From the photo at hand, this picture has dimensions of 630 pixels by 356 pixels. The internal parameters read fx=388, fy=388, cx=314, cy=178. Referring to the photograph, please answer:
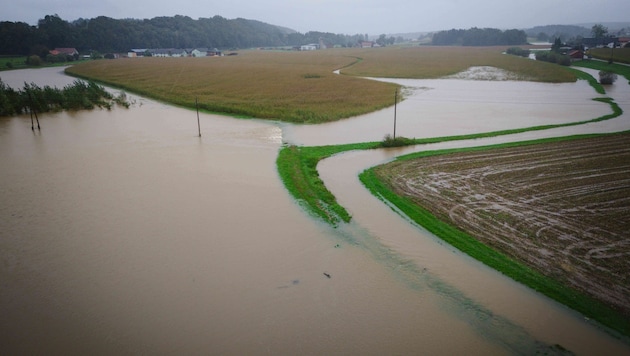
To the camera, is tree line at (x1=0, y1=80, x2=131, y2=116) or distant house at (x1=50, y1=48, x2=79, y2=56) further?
distant house at (x1=50, y1=48, x2=79, y2=56)

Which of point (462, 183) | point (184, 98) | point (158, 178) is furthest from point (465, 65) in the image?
point (158, 178)

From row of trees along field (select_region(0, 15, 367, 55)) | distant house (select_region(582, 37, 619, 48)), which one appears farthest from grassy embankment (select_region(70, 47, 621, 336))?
distant house (select_region(582, 37, 619, 48))

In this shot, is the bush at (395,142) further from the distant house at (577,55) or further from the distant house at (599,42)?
the distant house at (599,42)

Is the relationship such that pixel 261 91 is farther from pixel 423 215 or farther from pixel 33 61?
pixel 33 61

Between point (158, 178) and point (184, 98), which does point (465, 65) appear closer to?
point (184, 98)

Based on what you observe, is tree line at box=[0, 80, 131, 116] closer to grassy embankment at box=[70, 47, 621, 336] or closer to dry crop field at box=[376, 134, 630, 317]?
grassy embankment at box=[70, 47, 621, 336]

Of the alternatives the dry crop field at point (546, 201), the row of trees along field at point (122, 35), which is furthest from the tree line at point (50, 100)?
the row of trees along field at point (122, 35)

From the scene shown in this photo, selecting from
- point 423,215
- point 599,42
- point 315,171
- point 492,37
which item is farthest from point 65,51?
point 492,37
